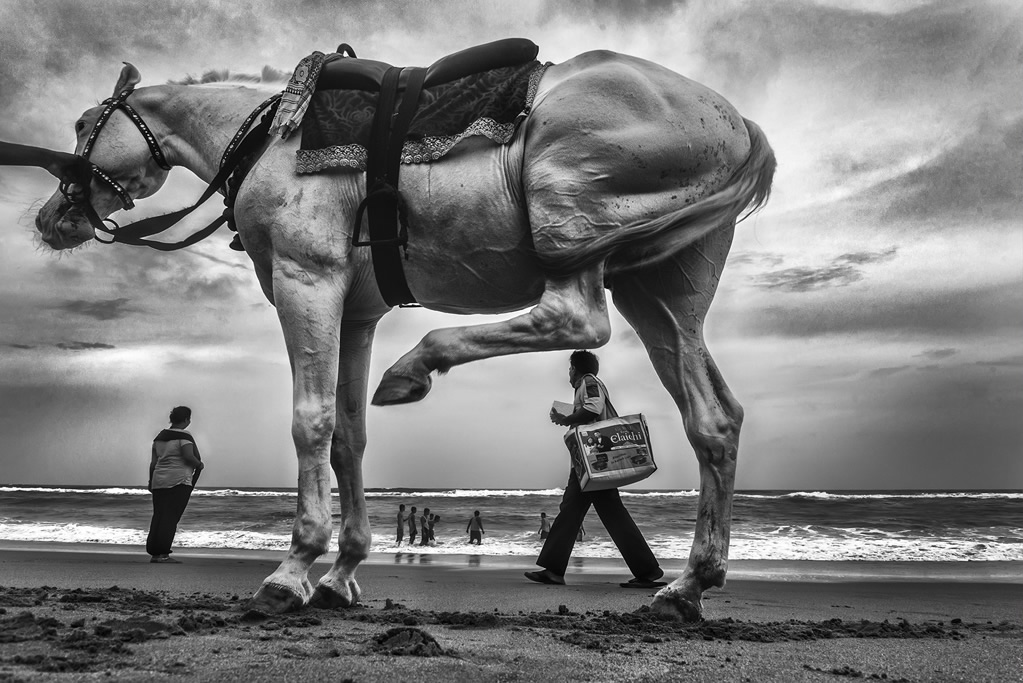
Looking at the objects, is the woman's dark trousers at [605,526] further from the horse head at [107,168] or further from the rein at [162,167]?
the horse head at [107,168]

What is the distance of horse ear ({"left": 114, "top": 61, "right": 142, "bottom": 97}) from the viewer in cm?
439

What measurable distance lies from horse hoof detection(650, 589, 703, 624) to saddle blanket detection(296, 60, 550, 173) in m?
2.02

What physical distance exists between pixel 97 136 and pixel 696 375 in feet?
10.7

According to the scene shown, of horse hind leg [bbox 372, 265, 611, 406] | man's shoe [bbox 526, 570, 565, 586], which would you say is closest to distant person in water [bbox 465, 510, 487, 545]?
man's shoe [bbox 526, 570, 565, 586]

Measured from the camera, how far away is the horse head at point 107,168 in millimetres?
4238

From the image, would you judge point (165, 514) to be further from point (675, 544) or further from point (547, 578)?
point (675, 544)

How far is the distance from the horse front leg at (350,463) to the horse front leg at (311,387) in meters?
0.28

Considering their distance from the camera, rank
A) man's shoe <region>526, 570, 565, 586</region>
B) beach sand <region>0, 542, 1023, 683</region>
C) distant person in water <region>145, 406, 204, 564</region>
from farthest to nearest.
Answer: distant person in water <region>145, 406, 204, 564</region> < man's shoe <region>526, 570, 565, 586</region> < beach sand <region>0, 542, 1023, 683</region>

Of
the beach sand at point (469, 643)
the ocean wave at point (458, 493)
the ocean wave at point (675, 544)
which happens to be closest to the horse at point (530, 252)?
the beach sand at point (469, 643)

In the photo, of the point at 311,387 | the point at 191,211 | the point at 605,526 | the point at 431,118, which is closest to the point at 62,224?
the point at 191,211

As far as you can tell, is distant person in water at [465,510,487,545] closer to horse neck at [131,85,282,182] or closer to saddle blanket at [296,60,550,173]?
horse neck at [131,85,282,182]

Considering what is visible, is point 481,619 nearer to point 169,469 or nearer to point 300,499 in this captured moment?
point 300,499

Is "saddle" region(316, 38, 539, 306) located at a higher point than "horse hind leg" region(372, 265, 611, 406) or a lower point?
higher

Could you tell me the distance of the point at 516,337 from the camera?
2.90m
